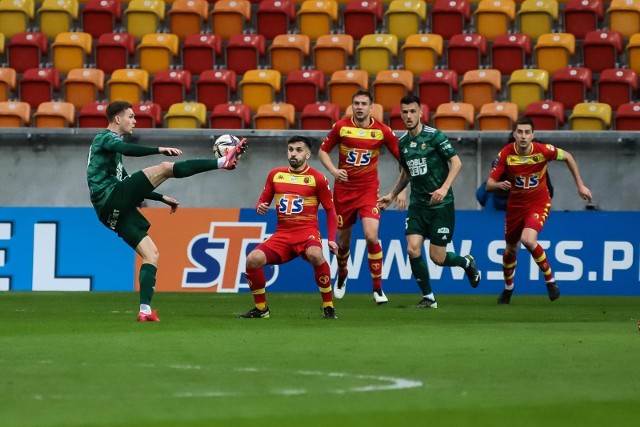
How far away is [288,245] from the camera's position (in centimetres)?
1271

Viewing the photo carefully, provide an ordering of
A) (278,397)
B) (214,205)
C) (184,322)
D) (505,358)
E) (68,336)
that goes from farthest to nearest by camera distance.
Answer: (214,205) → (184,322) → (68,336) → (505,358) → (278,397)

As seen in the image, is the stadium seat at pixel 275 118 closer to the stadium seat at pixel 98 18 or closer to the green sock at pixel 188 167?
the stadium seat at pixel 98 18

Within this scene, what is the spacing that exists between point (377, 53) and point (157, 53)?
3790 millimetres

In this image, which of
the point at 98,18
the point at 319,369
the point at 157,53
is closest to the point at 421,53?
the point at 157,53

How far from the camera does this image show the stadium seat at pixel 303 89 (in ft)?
72.7

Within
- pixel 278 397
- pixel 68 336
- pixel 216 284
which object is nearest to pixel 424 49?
pixel 216 284

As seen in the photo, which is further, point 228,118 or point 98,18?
point 98,18

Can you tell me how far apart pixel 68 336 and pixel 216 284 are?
8041mm

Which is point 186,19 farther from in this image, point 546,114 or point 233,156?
point 233,156

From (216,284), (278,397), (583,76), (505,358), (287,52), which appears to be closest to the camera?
(278,397)

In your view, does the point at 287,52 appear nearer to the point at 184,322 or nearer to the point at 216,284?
the point at 216,284

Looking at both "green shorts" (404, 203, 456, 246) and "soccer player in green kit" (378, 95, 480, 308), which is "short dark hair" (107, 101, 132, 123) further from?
"green shorts" (404, 203, 456, 246)

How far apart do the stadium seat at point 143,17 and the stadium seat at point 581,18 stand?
712 cm

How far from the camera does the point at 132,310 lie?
14305 millimetres
